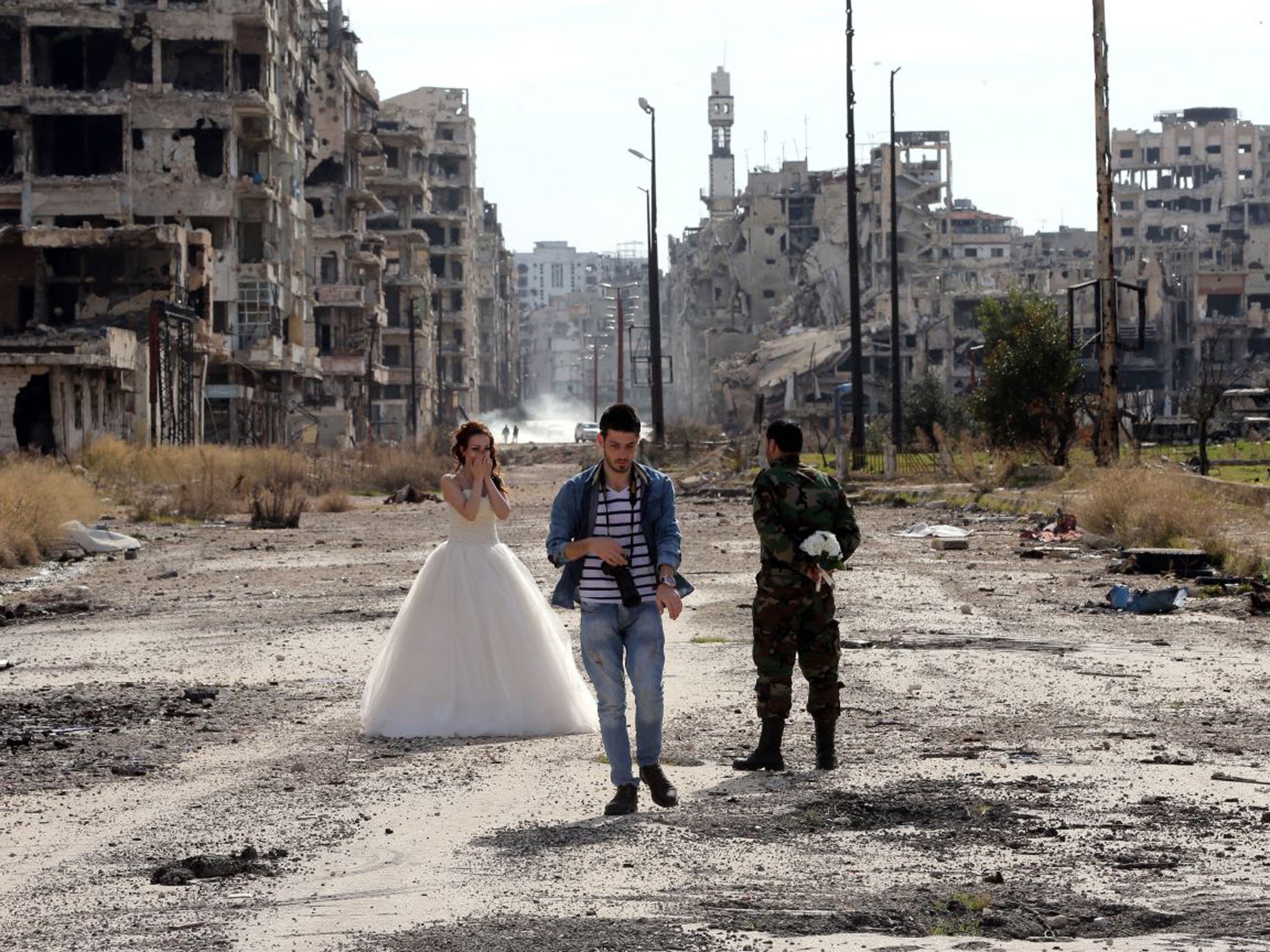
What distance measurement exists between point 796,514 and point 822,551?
0.28 m

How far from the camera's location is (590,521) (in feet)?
28.0

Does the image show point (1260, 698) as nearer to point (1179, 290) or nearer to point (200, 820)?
point (200, 820)

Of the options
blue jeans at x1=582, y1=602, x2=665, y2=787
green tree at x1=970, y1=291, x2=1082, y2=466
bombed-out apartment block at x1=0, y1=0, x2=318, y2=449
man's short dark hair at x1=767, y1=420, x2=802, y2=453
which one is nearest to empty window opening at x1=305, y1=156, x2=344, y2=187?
bombed-out apartment block at x1=0, y1=0, x2=318, y2=449

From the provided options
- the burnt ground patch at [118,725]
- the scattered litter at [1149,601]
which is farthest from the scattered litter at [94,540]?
the burnt ground patch at [118,725]

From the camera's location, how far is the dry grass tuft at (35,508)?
26.3 metres

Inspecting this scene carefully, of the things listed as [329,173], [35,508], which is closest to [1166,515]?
[35,508]

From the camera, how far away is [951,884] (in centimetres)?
675

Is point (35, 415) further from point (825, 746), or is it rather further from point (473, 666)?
point (825, 746)

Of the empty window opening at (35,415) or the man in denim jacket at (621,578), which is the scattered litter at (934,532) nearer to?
the man in denim jacket at (621,578)

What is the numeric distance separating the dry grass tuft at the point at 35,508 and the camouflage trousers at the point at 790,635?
17847 mm

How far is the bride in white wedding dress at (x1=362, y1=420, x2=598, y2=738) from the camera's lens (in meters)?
10.7

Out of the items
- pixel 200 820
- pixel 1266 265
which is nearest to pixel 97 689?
pixel 200 820

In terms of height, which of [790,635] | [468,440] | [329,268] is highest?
[329,268]

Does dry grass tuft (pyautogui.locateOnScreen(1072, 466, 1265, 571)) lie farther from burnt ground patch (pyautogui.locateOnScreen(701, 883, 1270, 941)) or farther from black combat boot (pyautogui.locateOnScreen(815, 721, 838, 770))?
burnt ground patch (pyautogui.locateOnScreen(701, 883, 1270, 941))
